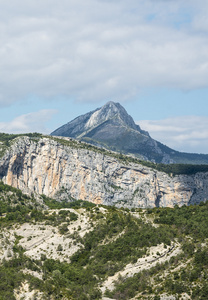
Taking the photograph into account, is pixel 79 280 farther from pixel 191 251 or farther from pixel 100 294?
pixel 191 251

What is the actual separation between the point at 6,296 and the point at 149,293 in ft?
164

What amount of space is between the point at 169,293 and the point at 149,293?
7.93 metres

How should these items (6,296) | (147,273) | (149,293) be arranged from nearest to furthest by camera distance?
(6,296), (149,293), (147,273)

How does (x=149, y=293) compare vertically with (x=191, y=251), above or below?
below

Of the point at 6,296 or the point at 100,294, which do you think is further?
the point at 100,294

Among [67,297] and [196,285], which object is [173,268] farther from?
[67,297]

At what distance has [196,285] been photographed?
176000mm

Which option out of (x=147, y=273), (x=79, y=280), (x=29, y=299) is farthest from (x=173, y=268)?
(x=29, y=299)

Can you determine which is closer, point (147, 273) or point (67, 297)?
point (67, 297)

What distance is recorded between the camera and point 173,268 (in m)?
191

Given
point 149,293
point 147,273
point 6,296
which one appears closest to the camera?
point 6,296

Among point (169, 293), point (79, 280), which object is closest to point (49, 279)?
point (79, 280)

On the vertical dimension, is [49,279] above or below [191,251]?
below

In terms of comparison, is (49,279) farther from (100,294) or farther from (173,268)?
(173,268)
